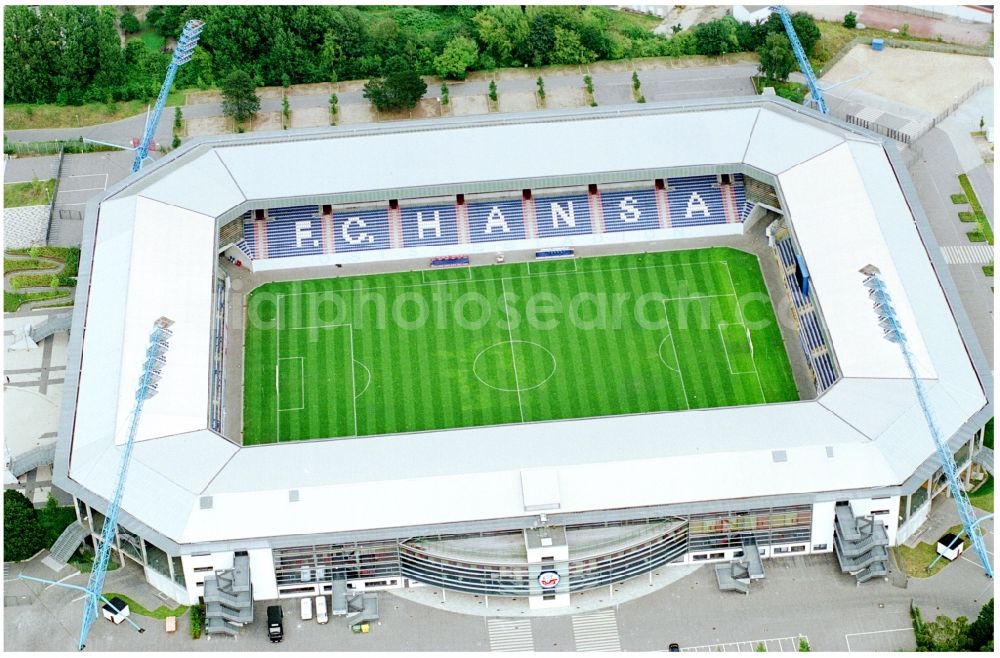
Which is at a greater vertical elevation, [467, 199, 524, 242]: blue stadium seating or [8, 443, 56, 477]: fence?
[467, 199, 524, 242]: blue stadium seating

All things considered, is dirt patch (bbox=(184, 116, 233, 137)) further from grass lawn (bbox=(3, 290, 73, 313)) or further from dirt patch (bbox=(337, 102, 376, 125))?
grass lawn (bbox=(3, 290, 73, 313))

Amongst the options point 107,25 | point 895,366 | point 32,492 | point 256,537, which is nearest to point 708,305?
point 895,366

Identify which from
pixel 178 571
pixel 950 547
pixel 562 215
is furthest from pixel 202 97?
pixel 950 547

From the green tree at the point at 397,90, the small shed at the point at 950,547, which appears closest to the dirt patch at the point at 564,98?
the green tree at the point at 397,90

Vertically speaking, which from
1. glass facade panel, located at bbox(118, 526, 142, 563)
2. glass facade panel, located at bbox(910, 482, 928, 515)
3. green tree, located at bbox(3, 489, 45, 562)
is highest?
green tree, located at bbox(3, 489, 45, 562)

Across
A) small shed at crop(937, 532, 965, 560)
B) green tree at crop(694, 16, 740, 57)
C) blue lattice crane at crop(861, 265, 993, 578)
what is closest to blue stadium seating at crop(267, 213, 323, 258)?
blue lattice crane at crop(861, 265, 993, 578)

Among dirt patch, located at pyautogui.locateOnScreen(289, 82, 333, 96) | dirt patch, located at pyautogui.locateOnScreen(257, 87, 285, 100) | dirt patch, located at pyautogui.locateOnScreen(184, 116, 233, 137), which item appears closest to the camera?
dirt patch, located at pyautogui.locateOnScreen(184, 116, 233, 137)

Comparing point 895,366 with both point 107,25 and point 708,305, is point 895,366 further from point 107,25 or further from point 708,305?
point 107,25

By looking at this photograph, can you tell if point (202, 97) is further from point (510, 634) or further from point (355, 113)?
point (510, 634)
